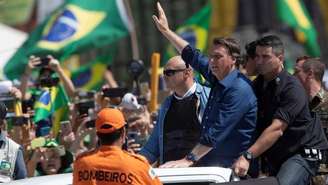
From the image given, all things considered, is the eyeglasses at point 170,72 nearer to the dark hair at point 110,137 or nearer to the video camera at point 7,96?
the dark hair at point 110,137

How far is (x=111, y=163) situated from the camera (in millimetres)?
5906

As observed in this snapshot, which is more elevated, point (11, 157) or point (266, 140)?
point (266, 140)

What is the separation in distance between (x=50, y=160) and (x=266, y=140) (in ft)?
8.22

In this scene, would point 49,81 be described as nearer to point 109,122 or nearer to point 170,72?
point 170,72

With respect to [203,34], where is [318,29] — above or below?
below

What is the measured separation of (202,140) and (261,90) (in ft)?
1.93

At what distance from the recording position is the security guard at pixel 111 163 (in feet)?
19.2

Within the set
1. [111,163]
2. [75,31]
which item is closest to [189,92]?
[111,163]

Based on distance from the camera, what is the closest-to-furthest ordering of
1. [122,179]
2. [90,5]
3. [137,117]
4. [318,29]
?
[122,179]
[137,117]
[90,5]
[318,29]

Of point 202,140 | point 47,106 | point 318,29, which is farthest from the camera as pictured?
point 318,29

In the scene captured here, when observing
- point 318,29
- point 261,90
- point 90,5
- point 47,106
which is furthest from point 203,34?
point 318,29

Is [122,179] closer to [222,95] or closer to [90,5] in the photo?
[222,95]

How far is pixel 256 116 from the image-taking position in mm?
6812

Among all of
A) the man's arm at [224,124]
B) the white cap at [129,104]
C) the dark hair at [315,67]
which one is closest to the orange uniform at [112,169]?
the man's arm at [224,124]
